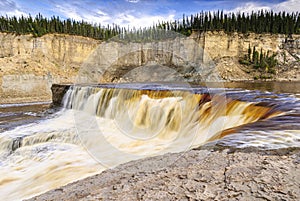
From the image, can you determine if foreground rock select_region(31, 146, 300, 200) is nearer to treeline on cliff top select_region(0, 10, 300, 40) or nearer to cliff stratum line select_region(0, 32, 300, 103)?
cliff stratum line select_region(0, 32, 300, 103)

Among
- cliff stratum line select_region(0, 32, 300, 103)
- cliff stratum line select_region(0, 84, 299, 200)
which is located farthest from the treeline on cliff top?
cliff stratum line select_region(0, 84, 299, 200)

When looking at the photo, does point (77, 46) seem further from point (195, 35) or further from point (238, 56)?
point (238, 56)

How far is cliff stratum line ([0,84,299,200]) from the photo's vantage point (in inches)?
148

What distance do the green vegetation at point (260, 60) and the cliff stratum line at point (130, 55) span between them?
2.96 feet

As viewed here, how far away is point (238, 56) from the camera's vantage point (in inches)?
1484

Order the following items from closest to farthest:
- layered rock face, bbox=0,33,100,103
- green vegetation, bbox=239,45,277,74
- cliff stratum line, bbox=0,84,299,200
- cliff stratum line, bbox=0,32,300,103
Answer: cliff stratum line, bbox=0,84,299,200 → layered rock face, bbox=0,33,100,103 → cliff stratum line, bbox=0,32,300,103 → green vegetation, bbox=239,45,277,74

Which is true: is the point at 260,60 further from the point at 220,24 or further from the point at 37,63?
the point at 37,63

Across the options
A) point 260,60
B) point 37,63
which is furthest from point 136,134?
point 260,60

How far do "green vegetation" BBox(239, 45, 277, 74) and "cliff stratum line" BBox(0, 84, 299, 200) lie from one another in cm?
2961

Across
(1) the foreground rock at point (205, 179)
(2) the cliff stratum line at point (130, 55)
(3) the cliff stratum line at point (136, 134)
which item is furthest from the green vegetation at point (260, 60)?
(1) the foreground rock at point (205, 179)

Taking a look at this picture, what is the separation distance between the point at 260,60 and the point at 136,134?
33361 millimetres

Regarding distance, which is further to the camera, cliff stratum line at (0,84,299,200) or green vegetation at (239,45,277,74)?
green vegetation at (239,45,277,74)

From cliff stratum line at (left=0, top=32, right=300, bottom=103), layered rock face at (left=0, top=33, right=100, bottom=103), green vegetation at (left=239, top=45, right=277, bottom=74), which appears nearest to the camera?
layered rock face at (left=0, top=33, right=100, bottom=103)

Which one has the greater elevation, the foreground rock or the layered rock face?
the layered rock face
